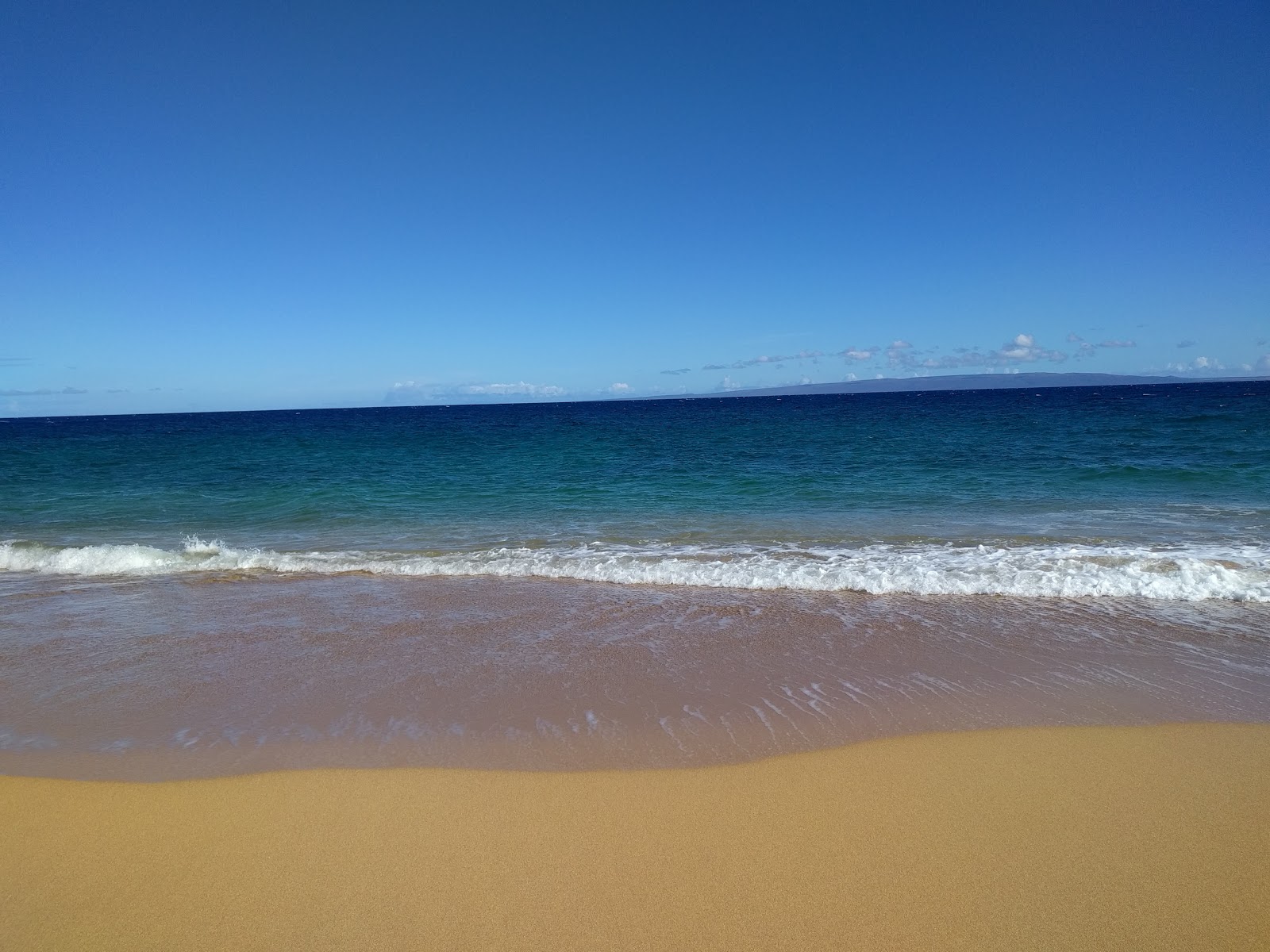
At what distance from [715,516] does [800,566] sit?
489 cm

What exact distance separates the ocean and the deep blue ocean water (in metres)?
0.10

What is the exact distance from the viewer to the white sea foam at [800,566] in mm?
8281

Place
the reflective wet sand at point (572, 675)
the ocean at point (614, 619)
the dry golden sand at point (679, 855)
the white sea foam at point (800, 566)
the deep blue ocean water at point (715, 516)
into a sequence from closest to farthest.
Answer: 1. the dry golden sand at point (679, 855)
2. the reflective wet sand at point (572, 675)
3. the ocean at point (614, 619)
4. the white sea foam at point (800, 566)
5. the deep blue ocean water at point (715, 516)

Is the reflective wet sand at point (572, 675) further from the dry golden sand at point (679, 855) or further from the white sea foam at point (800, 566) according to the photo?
the white sea foam at point (800, 566)

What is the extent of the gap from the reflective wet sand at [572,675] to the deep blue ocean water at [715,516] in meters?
1.31

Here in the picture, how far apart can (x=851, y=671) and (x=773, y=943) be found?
3.33 metres

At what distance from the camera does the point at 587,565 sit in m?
10.2

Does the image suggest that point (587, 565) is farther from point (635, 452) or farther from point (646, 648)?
point (635, 452)

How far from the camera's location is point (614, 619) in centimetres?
766

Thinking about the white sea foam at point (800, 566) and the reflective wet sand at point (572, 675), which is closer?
the reflective wet sand at point (572, 675)

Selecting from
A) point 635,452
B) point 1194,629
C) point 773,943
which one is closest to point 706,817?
point 773,943

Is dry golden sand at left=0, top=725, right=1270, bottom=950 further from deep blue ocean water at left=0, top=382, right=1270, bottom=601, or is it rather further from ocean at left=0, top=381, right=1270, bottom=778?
deep blue ocean water at left=0, top=382, right=1270, bottom=601

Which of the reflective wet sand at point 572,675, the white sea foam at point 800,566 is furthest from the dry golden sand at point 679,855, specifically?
the white sea foam at point 800,566

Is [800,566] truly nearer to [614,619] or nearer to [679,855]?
[614,619]
